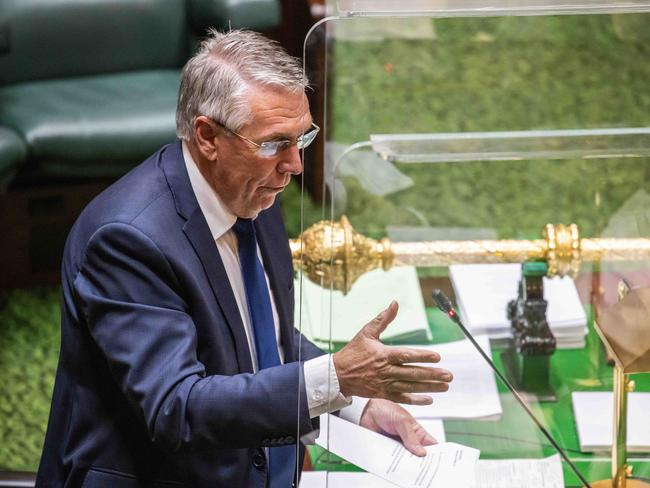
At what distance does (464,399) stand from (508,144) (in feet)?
2.21

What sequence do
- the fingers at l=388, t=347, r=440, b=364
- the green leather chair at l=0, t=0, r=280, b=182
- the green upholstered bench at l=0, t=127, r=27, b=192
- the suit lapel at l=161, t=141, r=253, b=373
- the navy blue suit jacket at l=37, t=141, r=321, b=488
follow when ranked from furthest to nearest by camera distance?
the green leather chair at l=0, t=0, r=280, b=182
the green upholstered bench at l=0, t=127, r=27, b=192
the suit lapel at l=161, t=141, r=253, b=373
the navy blue suit jacket at l=37, t=141, r=321, b=488
the fingers at l=388, t=347, r=440, b=364

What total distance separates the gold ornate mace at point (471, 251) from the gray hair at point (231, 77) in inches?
16.4

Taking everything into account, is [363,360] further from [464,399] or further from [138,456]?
[138,456]

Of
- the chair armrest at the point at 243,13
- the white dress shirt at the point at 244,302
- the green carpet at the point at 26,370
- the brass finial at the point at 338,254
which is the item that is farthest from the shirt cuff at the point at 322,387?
the chair armrest at the point at 243,13

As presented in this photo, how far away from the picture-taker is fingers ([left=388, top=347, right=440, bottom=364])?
1553mm

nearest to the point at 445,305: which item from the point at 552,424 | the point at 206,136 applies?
the point at 552,424

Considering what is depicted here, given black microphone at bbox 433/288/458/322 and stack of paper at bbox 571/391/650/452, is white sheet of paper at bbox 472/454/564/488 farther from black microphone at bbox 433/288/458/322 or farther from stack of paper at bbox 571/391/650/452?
black microphone at bbox 433/288/458/322

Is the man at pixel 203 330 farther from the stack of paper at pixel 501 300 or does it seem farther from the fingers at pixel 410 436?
the stack of paper at pixel 501 300

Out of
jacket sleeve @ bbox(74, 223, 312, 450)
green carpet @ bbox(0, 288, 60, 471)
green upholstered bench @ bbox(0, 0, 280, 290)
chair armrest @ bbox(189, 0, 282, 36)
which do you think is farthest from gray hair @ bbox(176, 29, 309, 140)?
chair armrest @ bbox(189, 0, 282, 36)

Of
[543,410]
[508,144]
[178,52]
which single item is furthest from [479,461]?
[178,52]

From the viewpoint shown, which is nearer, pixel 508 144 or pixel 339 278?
pixel 339 278

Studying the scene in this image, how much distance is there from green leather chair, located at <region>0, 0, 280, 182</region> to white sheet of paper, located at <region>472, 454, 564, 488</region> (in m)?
1.80

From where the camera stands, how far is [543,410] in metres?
1.99

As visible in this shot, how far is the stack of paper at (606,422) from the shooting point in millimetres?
1740
